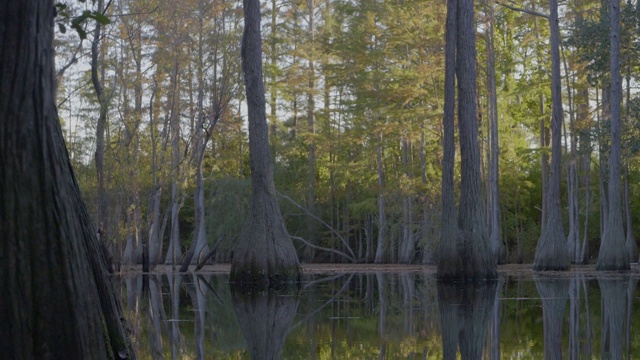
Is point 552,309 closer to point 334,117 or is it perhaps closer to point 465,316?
point 465,316

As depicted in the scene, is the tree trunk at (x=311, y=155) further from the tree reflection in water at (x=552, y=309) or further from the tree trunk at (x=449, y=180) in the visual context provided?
the tree reflection in water at (x=552, y=309)

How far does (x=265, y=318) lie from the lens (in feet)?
27.5

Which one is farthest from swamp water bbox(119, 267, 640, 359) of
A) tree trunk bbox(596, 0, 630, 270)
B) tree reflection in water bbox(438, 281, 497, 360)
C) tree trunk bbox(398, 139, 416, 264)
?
tree trunk bbox(398, 139, 416, 264)

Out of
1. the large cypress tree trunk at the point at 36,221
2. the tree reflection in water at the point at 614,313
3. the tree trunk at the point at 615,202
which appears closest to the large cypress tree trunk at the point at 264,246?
the tree reflection in water at the point at 614,313

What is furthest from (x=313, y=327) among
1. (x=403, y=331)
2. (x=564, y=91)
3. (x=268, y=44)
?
(x=564, y=91)

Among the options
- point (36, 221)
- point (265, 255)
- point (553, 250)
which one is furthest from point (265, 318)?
point (553, 250)

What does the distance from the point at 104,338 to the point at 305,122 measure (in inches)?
1291

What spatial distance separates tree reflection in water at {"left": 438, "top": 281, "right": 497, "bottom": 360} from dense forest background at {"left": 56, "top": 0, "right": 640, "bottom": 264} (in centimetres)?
761

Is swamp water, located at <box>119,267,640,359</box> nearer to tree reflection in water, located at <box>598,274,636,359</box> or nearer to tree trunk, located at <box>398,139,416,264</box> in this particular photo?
tree reflection in water, located at <box>598,274,636,359</box>

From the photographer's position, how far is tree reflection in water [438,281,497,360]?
5.92m

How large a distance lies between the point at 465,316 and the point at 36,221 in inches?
215

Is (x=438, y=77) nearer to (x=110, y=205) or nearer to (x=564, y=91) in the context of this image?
(x=564, y=91)

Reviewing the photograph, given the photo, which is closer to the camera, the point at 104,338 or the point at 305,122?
the point at 104,338

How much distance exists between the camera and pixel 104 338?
3.64m
